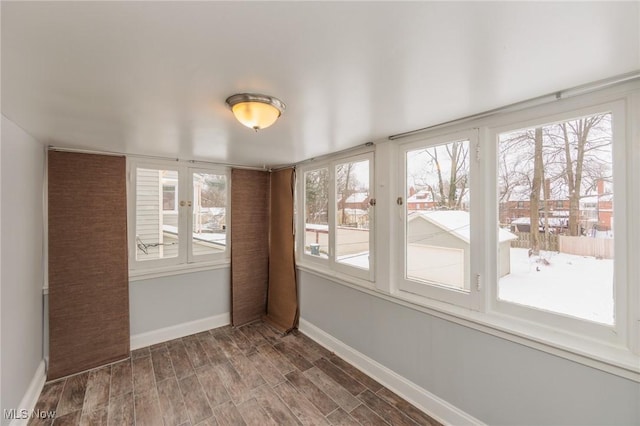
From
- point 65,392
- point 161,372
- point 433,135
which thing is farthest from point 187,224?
point 433,135

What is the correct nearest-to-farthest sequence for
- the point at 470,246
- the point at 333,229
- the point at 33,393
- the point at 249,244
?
the point at 470,246
the point at 33,393
the point at 333,229
the point at 249,244

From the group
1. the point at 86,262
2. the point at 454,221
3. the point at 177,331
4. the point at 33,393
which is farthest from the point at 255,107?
the point at 177,331

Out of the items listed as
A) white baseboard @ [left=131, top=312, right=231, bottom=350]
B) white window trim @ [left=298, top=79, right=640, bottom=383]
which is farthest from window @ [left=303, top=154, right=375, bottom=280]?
white baseboard @ [left=131, top=312, right=231, bottom=350]

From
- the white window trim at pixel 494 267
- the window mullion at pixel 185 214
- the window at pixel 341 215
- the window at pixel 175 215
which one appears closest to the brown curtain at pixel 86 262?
the window at pixel 175 215

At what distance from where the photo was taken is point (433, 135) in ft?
6.52

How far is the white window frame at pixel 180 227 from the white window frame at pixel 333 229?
101 cm

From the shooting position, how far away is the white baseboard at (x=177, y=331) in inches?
114

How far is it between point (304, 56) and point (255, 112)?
1.52 feet

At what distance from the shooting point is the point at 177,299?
315cm

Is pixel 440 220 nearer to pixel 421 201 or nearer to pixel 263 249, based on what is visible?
pixel 421 201

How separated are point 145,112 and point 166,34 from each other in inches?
36.7

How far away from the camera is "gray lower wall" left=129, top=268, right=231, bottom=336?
2.91 m

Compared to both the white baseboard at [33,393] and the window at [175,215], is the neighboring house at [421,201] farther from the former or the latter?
the white baseboard at [33,393]

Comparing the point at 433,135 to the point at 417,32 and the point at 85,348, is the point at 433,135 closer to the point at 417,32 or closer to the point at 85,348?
the point at 417,32
